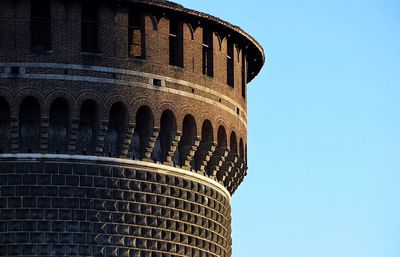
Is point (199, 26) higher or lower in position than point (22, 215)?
higher

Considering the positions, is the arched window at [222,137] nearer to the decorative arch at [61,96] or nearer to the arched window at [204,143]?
the arched window at [204,143]

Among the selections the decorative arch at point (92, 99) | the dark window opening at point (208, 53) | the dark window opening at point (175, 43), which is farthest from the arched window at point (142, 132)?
the dark window opening at point (208, 53)

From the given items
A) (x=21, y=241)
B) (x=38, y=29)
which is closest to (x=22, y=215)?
(x=21, y=241)

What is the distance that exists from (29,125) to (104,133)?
2501 millimetres

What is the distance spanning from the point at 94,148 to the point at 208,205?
16.7 feet

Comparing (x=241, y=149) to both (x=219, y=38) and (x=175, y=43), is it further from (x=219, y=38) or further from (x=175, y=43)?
(x=175, y=43)

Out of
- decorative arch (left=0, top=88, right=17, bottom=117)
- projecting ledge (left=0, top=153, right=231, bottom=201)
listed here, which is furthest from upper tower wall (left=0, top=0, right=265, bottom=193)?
projecting ledge (left=0, top=153, right=231, bottom=201)

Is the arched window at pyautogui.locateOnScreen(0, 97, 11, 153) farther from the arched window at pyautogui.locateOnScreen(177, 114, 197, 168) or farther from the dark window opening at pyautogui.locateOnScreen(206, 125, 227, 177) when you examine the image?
the dark window opening at pyautogui.locateOnScreen(206, 125, 227, 177)

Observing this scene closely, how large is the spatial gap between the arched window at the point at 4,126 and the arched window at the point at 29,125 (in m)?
0.40

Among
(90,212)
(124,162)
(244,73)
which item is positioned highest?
(244,73)

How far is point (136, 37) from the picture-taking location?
269ft

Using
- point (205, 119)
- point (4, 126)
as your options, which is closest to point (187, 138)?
point (205, 119)

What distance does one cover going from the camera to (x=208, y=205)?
8306 centimetres

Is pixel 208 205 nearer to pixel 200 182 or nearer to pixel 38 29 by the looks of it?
pixel 200 182
